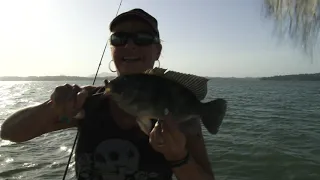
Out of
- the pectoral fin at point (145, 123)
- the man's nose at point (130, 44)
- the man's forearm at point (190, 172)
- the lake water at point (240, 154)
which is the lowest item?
the lake water at point (240, 154)

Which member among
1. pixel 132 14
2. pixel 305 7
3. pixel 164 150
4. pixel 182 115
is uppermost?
pixel 305 7

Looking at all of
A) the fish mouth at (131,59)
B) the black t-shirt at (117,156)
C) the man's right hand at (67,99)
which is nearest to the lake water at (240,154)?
the black t-shirt at (117,156)

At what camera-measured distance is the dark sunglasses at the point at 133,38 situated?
10.5 ft

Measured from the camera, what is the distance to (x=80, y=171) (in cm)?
318

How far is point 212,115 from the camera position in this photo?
3010mm

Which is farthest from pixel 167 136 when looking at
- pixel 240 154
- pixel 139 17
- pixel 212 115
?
pixel 240 154

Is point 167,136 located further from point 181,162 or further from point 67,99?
point 67,99

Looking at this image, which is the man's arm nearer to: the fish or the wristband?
the wristband

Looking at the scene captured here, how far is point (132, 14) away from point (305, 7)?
21.6 ft

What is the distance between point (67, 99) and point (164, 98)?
2.55 feet

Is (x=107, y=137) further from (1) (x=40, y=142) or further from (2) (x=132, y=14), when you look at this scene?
(1) (x=40, y=142)

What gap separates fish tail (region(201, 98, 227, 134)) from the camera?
2.98 metres

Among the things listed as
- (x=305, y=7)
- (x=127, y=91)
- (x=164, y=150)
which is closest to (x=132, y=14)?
(x=127, y=91)

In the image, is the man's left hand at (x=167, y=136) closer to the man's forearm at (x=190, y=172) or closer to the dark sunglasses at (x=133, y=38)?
the man's forearm at (x=190, y=172)
